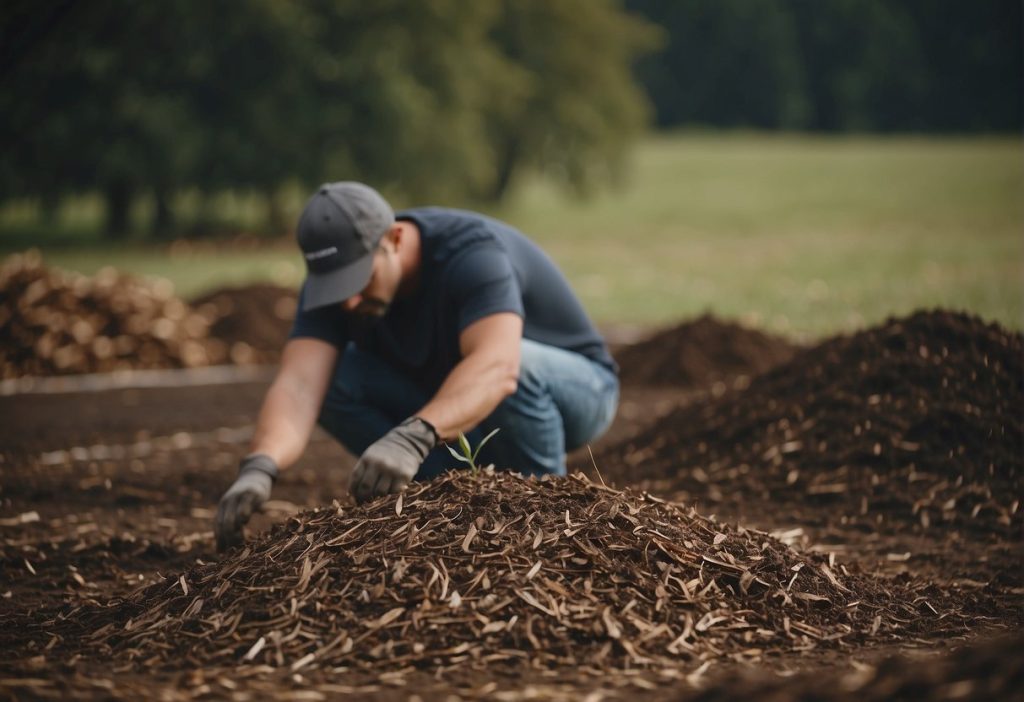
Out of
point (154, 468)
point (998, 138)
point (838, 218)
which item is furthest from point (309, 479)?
point (998, 138)

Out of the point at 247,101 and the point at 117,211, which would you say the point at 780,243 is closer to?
the point at 247,101

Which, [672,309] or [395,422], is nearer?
[395,422]

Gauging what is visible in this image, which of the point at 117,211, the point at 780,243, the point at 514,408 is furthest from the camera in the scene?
the point at 117,211

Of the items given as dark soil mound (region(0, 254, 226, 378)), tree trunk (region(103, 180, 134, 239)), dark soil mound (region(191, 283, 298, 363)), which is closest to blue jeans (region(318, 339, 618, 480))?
dark soil mound (region(0, 254, 226, 378))

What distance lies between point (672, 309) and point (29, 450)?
6924 millimetres

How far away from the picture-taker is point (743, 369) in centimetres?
746

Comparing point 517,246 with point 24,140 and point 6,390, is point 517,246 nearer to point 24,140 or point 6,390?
point 6,390

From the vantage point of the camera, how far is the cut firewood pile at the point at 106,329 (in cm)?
816

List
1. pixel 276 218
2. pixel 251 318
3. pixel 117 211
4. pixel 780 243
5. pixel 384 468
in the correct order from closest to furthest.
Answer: pixel 384 468 < pixel 251 318 < pixel 780 243 < pixel 117 211 < pixel 276 218

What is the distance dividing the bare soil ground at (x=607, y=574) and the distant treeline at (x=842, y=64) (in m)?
53.1

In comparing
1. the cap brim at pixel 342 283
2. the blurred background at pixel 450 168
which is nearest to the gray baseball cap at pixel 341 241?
the cap brim at pixel 342 283

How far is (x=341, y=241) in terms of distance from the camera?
149 inches

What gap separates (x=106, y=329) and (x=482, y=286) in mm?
5503

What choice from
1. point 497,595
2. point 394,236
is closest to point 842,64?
point 394,236
